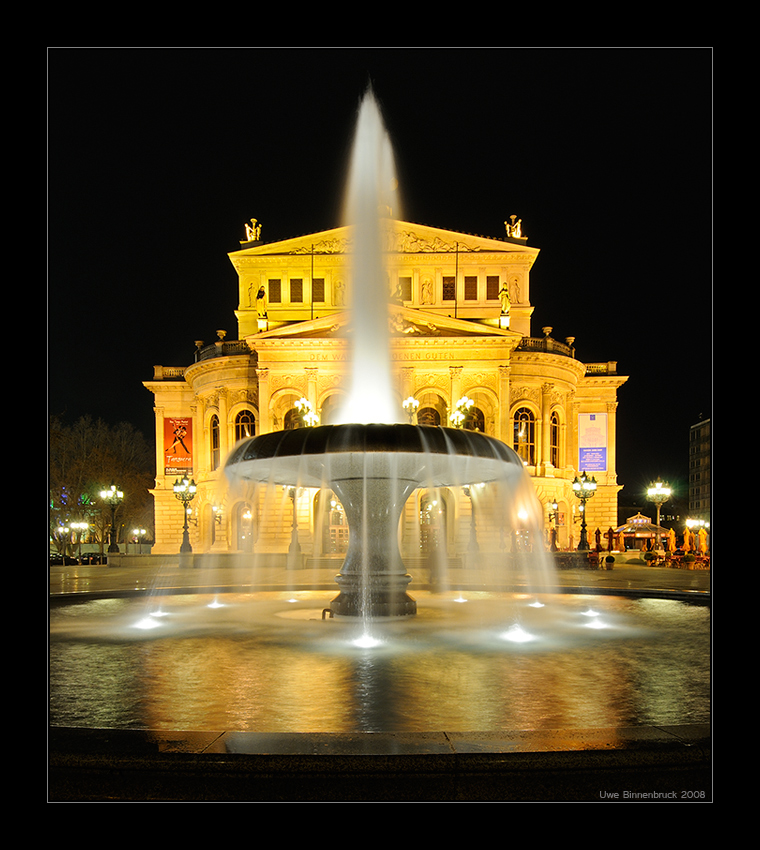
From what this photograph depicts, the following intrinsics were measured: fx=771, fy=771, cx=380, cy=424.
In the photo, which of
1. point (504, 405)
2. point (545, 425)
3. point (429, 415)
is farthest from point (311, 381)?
point (545, 425)

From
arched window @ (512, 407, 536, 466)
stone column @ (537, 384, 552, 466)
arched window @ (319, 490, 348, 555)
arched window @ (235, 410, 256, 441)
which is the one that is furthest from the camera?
arched window @ (235, 410, 256, 441)

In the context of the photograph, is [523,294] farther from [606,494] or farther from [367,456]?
[367,456]

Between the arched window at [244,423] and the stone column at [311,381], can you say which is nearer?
the stone column at [311,381]

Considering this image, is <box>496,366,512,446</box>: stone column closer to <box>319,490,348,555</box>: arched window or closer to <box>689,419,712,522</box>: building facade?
<box>319,490,348,555</box>: arched window

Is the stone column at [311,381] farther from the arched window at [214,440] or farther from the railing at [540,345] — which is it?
the railing at [540,345]

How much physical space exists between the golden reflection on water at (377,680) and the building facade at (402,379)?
30755mm

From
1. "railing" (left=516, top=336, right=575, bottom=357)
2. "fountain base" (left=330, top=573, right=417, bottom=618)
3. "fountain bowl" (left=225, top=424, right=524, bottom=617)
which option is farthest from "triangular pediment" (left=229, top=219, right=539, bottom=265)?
"fountain base" (left=330, top=573, right=417, bottom=618)

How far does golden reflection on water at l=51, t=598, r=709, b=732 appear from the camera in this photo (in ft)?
19.1

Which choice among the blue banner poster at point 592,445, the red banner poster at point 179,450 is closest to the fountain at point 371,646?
the red banner poster at point 179,450

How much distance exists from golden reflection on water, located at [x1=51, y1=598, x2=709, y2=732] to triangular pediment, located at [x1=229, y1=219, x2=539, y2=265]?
1774 inches

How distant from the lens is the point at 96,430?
2469 inches

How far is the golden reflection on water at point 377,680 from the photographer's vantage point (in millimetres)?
5816

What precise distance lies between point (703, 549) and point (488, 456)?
29.0 m

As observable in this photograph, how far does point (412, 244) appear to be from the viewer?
175 feet
